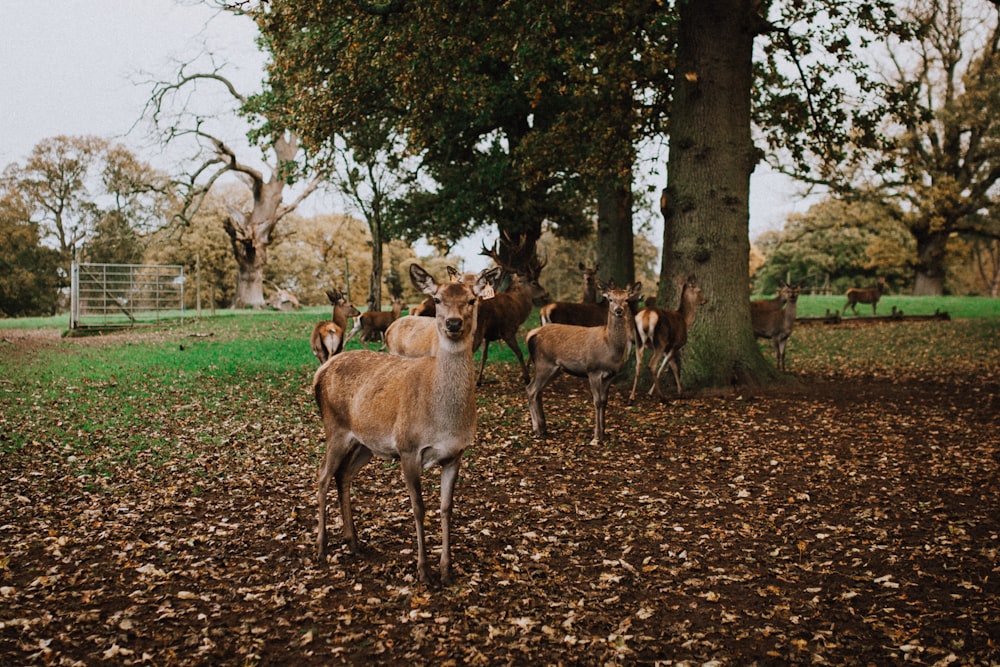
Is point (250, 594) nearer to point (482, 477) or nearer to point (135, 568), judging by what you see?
point (135, 568)

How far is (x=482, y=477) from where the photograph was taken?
23.2 feet

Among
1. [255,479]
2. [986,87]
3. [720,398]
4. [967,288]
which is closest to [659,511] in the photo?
[255,479]

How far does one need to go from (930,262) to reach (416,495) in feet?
127

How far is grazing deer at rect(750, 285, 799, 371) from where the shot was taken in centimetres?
1405

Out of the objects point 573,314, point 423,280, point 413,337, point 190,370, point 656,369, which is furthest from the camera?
point 190,370

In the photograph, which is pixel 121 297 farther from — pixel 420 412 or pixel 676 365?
pixel 420 412

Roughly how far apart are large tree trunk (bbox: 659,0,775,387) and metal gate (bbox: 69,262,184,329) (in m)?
18.3

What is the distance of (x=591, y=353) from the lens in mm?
8531

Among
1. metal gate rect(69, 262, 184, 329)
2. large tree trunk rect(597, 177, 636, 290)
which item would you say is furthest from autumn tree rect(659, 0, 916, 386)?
metal gate rect(69, 262, 184, 329)

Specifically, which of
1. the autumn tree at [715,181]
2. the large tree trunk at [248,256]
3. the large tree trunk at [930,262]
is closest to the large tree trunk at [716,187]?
the autumn tree at [715,181]

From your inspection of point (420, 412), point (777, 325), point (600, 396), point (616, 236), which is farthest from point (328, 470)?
point (616, 236)

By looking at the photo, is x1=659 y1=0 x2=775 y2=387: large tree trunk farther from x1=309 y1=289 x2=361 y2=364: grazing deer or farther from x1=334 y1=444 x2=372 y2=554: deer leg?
x1=334 y1=444 x2=372 y2=554: deer leg

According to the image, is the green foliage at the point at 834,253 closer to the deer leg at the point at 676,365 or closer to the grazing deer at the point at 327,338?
the deer leg at the point at 676,365

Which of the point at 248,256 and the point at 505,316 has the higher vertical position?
the point at 248,256
